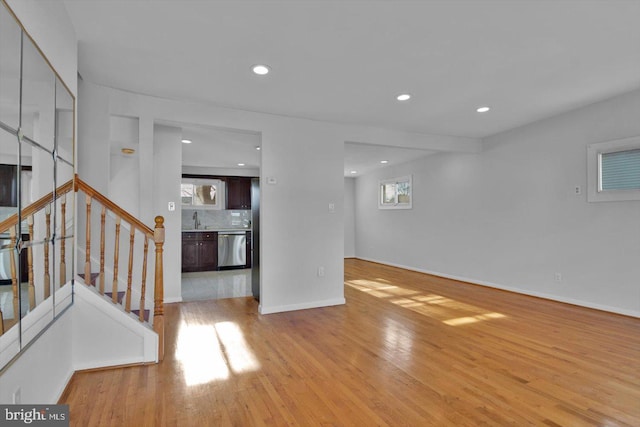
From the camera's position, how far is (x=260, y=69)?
118 inches

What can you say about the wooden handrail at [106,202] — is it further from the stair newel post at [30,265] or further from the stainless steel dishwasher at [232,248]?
the stainless steel dishwasher at [232,248]

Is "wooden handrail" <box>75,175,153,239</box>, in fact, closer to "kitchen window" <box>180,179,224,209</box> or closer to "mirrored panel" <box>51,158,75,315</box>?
"mirrored panel" <box>51,158,75,315</box>

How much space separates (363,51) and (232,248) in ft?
18.7

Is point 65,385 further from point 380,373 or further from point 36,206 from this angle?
point 380,373

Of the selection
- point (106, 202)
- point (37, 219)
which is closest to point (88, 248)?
point (106, 202)

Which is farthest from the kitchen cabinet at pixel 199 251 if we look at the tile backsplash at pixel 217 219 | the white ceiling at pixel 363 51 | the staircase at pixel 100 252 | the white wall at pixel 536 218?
the white wall at pixel 536 218

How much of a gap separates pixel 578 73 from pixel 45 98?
4234 mm

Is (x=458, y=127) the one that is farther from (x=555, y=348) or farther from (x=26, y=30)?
(x=26, y=30)

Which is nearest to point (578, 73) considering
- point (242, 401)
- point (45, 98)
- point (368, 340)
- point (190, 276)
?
point (368, 340)

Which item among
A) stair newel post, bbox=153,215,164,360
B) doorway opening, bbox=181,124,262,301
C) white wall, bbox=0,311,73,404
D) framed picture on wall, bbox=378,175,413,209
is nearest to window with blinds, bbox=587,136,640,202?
framed picture on wall, bbox=378,175,413,209

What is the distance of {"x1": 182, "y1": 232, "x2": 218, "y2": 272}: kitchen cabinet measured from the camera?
7184mm

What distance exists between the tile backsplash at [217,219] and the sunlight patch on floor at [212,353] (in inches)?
178

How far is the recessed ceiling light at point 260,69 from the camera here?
296 centimetres

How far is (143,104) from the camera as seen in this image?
3.56m
